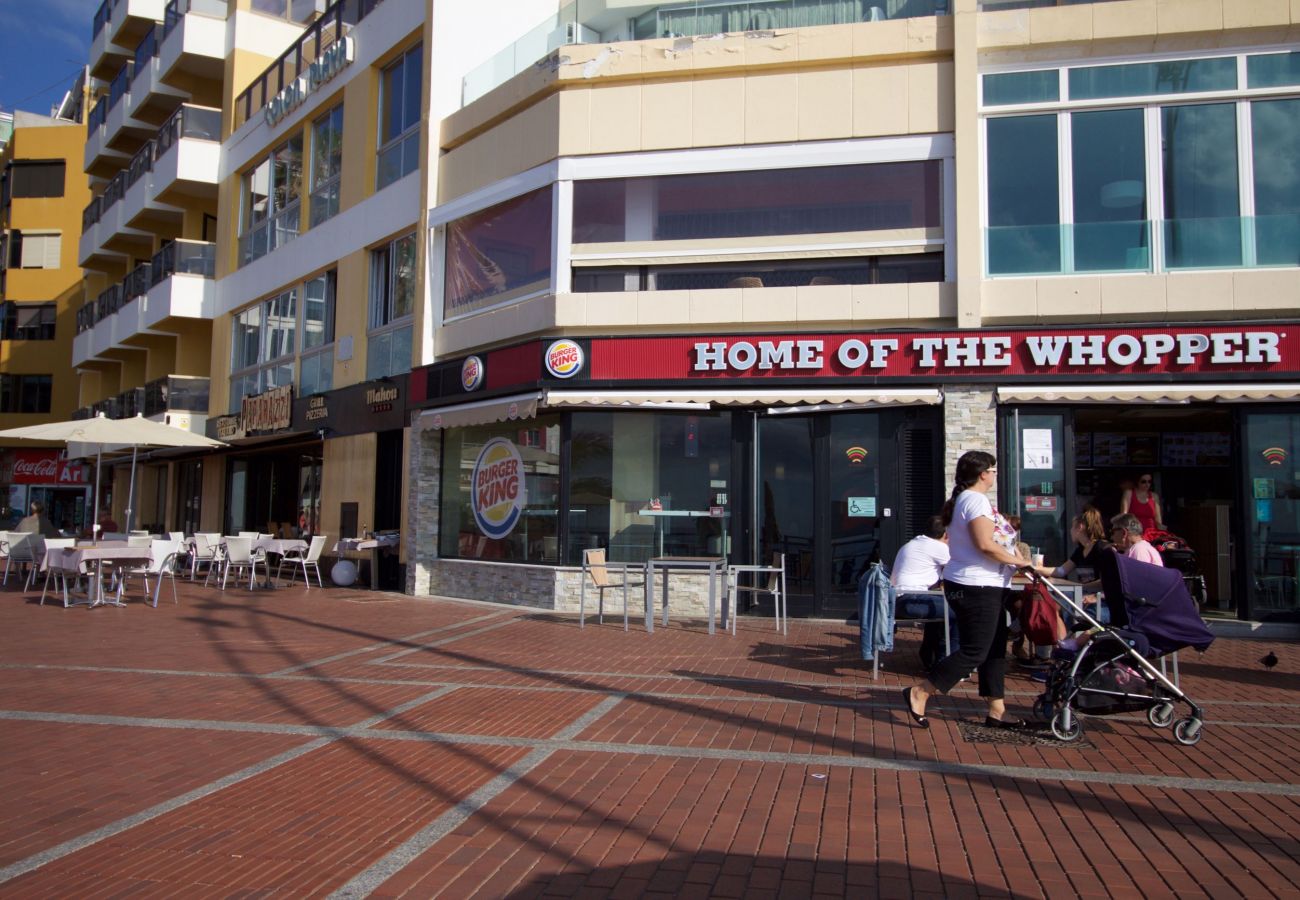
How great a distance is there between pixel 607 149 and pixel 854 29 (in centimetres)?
354

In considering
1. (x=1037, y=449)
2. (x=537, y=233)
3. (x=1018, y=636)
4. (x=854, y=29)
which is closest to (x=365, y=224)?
(x=537, y=233)

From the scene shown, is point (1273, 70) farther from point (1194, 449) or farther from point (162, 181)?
point (162, 181)

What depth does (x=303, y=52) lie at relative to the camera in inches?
844

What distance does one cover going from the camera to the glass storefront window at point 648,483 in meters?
13.2

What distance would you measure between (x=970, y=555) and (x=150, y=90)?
28011 mm

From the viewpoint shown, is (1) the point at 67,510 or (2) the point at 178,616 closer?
(2) the point at 178,616

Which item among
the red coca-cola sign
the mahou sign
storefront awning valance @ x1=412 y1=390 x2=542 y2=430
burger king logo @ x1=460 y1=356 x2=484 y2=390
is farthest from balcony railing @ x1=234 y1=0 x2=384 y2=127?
the red coca-cola sign

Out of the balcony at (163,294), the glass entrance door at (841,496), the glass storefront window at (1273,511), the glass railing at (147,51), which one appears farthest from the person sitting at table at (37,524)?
the glass storefront window at (1273,511)

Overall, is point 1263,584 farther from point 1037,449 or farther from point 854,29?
point 854,29

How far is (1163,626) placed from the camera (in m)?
6.10

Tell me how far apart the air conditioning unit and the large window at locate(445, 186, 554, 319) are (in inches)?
84.6

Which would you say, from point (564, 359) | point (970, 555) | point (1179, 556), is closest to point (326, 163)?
point (564, 359)

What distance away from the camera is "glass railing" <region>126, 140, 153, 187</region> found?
1062 inches

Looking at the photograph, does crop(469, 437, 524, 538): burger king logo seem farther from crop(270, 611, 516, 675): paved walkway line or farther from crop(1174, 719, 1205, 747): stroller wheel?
crop(1174, 719, 1205, 747): stroller wheel
